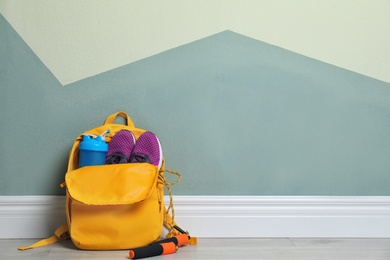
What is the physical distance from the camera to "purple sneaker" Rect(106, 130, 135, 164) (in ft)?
6.59

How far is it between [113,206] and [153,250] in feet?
0.71

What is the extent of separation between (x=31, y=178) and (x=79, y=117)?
0.32m

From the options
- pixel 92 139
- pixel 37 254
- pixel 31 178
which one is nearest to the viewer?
pixel 37 254

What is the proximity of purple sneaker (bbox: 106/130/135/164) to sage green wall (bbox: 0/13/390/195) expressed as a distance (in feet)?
0.48

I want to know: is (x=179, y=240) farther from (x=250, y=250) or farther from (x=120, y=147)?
(x=120, y=147)

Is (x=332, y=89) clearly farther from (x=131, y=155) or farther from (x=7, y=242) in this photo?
(x=7, y=242)

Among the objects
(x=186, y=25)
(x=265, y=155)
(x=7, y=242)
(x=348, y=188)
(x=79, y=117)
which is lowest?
(x=7, y=242)

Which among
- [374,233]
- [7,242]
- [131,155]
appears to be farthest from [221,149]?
[7,242]

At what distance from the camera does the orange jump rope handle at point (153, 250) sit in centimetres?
179

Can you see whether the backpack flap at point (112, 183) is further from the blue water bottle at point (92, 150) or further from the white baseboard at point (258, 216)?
the white baseboard at point (258, 216)

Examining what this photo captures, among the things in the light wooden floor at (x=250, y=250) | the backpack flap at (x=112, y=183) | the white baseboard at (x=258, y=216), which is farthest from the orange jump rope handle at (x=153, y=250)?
the white baseboard at (x=258, y=216)

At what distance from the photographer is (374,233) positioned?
7.16 ft

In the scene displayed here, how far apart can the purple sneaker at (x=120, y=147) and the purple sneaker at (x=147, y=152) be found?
25mm

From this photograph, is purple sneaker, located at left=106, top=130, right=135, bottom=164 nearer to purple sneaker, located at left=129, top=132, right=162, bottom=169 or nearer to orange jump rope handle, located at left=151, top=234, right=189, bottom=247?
purple sneaker, located at left=129, top=132, right=162, bottom=169
